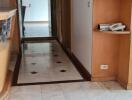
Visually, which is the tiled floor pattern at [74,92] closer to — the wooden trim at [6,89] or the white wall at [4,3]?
the wooden trim at [6,89]

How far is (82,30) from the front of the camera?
3906 mm

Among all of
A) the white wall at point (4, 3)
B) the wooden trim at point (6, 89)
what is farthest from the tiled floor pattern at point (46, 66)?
the white wall at point (4, 3)

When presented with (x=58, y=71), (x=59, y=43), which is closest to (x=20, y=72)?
(x=58, y=71)

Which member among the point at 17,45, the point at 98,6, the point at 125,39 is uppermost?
the point at 98,6

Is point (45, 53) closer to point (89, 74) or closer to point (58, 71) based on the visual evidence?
point (58, 71)

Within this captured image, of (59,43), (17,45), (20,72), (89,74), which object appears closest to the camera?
(89,74)

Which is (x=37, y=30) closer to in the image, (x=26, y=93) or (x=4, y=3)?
(x=4, y=3)

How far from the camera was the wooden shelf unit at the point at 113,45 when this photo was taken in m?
3.04

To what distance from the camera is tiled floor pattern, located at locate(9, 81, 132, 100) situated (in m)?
2.92

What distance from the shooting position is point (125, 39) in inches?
122

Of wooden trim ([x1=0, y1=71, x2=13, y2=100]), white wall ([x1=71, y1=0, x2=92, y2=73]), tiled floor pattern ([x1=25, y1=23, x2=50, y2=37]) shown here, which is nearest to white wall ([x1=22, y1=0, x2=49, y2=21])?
tiled floor pattern ([x1=25, y1=23, x2=50, y2=37])

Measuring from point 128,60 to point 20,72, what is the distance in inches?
72.4

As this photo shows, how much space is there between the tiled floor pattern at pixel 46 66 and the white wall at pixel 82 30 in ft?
0.86

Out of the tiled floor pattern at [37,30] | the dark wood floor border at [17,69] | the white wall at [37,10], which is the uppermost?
the white wall at [37,10]
